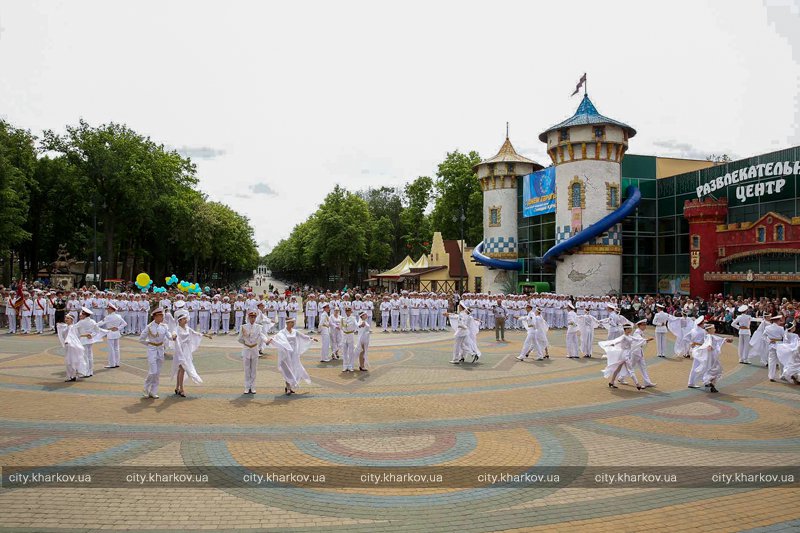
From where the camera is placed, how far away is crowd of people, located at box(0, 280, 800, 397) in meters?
13.2

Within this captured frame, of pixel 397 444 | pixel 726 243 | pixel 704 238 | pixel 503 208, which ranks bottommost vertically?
pixel 397 444

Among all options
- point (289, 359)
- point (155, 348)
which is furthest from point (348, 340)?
point (155, 348)

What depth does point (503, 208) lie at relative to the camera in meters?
49.0

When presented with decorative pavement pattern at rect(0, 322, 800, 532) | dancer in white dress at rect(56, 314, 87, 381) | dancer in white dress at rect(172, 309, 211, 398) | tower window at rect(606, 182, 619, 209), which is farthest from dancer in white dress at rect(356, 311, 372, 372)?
tower window at rect(606, 182, 619, 209)

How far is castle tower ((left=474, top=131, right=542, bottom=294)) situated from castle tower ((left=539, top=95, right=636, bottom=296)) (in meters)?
8.35

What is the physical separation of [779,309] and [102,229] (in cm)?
5922

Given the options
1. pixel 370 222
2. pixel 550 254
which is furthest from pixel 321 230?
pixel 550 254

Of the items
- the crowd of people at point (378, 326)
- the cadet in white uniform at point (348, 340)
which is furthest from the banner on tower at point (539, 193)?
the cadet in white uniform at point (348, 340)

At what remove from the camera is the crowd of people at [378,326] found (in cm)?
1320

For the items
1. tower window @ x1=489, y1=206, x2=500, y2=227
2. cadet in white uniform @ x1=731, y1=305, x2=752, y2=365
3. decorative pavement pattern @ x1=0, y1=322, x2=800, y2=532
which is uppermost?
tower window @ x1=489, y1=206, x2=500, y2=227

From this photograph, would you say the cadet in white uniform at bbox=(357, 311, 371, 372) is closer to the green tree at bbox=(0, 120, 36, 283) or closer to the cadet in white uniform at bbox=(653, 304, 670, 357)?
the cadet in white uniform at bbox=(653, 304, 670, 357)

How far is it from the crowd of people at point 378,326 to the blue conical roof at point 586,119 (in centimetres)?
1361

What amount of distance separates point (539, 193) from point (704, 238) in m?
13.5

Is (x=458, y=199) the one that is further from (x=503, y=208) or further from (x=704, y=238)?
(x=704, y=238)
